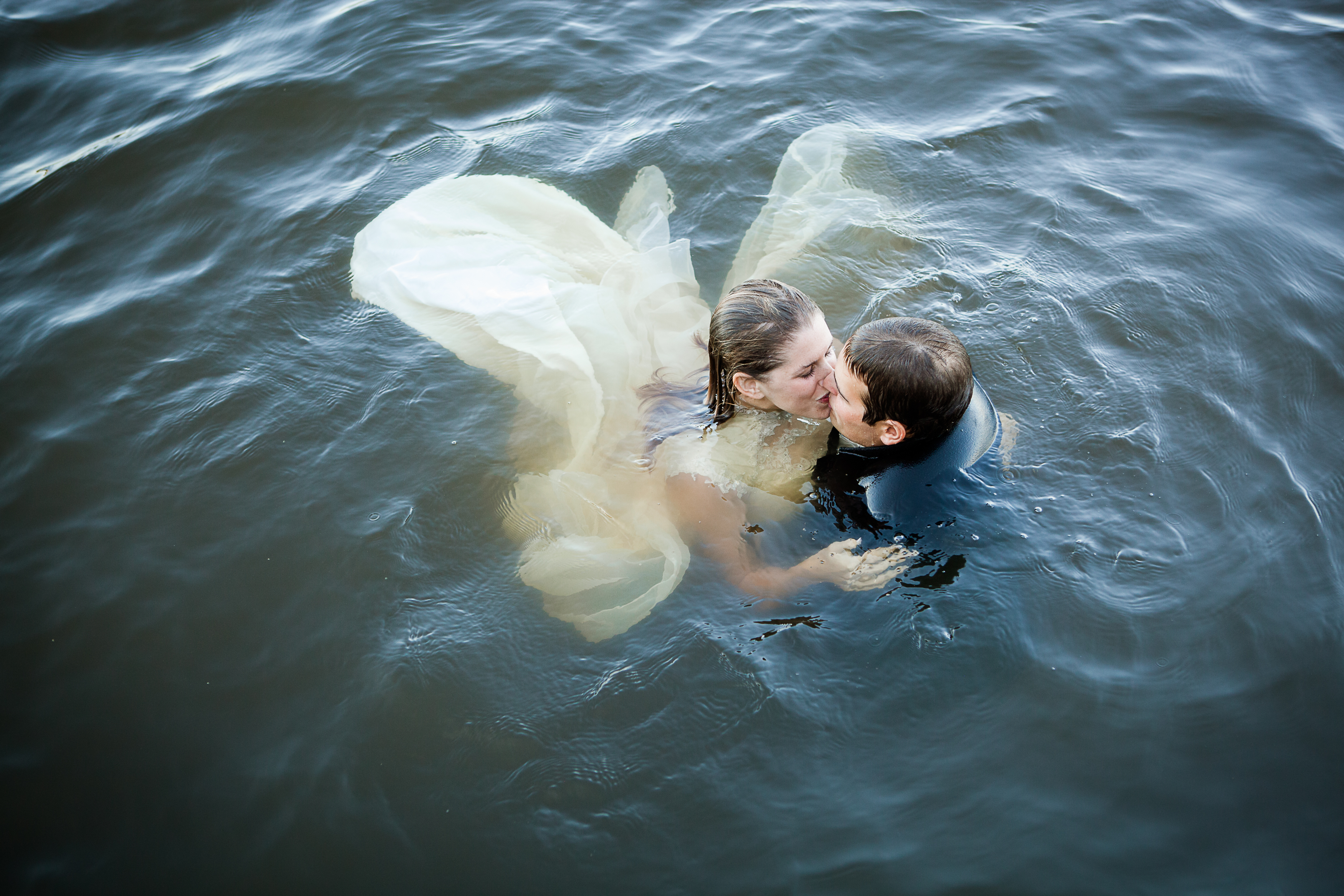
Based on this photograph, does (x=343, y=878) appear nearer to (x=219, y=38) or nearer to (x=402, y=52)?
(x=402, y=52)

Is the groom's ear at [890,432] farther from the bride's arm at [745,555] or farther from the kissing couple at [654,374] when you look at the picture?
the bride's arm at [745,555]

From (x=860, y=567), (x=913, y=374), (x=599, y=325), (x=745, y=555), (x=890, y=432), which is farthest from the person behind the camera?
(x=599, y=325)

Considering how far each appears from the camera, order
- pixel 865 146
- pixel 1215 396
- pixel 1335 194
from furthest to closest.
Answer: pixel 865 146, pixel 1335 194, pixel 1215 396

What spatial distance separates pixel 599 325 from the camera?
5.20 meters

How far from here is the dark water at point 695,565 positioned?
3398 millimetres

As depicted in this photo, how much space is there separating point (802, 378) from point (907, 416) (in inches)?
24.8

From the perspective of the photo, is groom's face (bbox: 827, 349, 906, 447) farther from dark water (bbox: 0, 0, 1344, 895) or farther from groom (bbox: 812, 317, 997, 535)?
dark water (bbox: 0, 0, 1344, 895)

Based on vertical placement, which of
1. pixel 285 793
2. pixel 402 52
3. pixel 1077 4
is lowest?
pixel 285 793

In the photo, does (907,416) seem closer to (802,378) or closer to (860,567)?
(802,378)

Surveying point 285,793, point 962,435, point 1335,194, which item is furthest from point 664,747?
point 1335,194

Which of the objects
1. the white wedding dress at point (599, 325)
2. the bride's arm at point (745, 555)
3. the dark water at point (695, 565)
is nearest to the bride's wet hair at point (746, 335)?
the white wedding dress at point (599, 325)

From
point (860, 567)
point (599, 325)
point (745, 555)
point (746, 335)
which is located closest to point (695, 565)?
point (745, 555)

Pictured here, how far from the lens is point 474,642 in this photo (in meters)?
4.12

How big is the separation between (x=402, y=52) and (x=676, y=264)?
465cm
